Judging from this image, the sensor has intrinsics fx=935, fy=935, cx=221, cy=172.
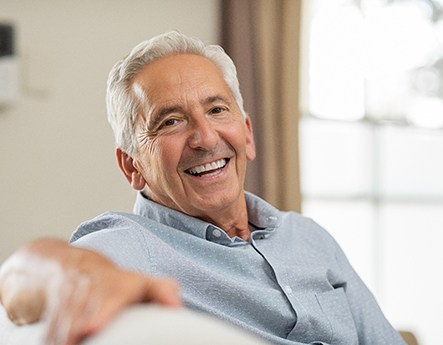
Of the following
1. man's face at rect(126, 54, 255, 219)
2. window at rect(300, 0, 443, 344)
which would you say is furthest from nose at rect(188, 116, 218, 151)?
window at rect(300, 0, 443, 344)

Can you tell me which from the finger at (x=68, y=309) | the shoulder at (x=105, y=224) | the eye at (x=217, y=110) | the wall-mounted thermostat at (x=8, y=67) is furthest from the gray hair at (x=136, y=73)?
the wall-mounted thermostat at (x=8, y=67)

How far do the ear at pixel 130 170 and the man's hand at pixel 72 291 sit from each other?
1.18 m

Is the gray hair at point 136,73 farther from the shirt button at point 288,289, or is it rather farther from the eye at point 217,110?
the shirt button at point 288,289

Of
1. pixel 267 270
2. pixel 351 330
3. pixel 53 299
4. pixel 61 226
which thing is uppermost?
pixel 53 299

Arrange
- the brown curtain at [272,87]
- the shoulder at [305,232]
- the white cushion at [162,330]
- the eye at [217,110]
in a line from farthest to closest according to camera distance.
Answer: the brown curtain at [272,87] < the shoulder at [305,232] < the eye at [217,110] < the white cushion at [162,330]

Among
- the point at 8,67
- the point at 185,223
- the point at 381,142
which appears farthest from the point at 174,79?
the point at 381,142

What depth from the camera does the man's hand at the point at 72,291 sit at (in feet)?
2.47

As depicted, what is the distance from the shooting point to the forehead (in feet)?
6.91

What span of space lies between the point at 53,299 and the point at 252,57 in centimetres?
389

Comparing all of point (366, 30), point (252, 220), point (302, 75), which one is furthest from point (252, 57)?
point (252, 220)

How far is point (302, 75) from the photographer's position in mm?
4832

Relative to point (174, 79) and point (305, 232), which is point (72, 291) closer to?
point (174, 79)

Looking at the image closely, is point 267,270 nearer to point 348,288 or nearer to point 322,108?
point 348,288

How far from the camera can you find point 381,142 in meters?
→ 5.11
